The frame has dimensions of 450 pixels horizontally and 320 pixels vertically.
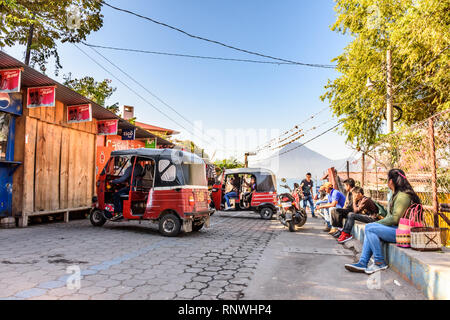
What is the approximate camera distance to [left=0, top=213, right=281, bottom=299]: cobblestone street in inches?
142

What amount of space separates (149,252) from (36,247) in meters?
2.22

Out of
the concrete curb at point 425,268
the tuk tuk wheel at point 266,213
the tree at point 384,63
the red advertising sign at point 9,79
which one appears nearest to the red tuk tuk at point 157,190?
the red advertising sign at point 9,79

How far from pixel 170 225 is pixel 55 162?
4929 mm

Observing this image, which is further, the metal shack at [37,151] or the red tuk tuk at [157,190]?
the metal shack at [37,151]

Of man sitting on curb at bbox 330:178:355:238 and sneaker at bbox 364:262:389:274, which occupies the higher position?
man sitting on curb at bbox 330:178:355:238

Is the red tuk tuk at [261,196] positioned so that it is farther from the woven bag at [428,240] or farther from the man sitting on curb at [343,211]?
the woven bag at [428,240]

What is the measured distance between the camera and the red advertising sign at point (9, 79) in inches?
288

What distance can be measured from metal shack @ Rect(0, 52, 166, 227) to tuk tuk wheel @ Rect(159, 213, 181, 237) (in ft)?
13.4

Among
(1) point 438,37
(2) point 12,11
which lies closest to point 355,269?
(1) point 438,37

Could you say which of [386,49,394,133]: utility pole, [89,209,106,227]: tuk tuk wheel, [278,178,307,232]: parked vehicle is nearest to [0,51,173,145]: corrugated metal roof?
[89,209,106,227]: tuk tuk wheel

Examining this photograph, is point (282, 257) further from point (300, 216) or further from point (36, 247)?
point (36, 247)

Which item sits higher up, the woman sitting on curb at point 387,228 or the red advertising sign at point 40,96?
the red advertising sign at point 40,96

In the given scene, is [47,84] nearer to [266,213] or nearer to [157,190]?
[157,190]

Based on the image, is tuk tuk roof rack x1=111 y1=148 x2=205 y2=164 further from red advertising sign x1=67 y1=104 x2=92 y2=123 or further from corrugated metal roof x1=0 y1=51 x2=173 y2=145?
red advertising sign x1=67 y1=104 x2=92 y2=123
